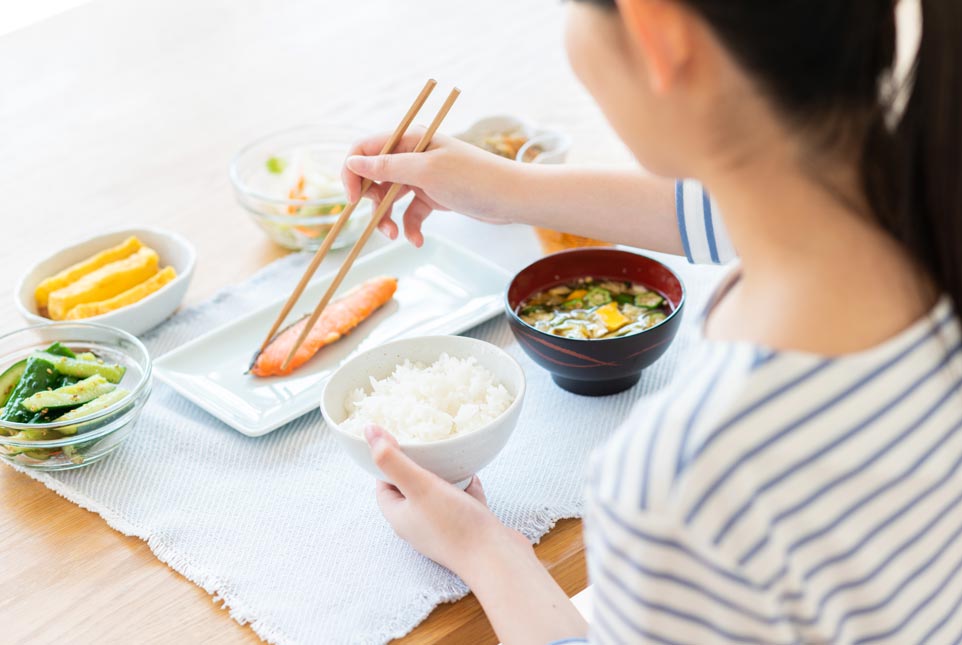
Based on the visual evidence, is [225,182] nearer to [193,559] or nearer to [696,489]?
[193,559]

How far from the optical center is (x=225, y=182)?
71.7 inches

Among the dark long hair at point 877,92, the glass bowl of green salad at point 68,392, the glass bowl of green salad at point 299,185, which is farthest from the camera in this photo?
the glass bowl of green salad at point 299,185

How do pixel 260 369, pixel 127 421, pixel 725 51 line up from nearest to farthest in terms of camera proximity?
pixel 725 51, pixel 127 421, pixel 260 369

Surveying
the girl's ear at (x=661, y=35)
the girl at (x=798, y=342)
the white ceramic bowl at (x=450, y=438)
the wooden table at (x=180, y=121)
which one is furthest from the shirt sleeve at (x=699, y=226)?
the girl's ear at (x=661, y=35)

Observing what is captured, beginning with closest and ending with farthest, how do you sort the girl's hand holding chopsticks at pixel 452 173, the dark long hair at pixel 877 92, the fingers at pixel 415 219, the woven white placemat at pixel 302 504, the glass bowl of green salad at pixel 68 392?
the dark long hair at pixel 877 92
the woven white placemat at pixel 302 504
the glass bowl of green salad at pixel 68 392
the girl's hand holding chopsticks at pixel 452 173
the fingers at pixel 415 219

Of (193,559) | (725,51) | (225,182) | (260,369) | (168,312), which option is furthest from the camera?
(225,182)

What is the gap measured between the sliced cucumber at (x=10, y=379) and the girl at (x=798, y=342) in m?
0.84

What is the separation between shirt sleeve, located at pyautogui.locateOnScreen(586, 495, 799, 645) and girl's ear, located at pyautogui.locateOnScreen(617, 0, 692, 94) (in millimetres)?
276

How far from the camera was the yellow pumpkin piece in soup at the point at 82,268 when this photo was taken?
146 cm

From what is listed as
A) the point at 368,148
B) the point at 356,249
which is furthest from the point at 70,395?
the point at 368,148

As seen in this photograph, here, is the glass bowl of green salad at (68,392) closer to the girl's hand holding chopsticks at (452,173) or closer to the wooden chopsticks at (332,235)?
the wooden chopsticks at (332,235)

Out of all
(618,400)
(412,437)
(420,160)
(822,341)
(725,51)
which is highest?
(725,51)

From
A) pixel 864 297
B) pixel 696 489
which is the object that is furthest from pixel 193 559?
pixel 864 297

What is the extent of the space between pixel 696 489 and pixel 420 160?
29.6 inches
